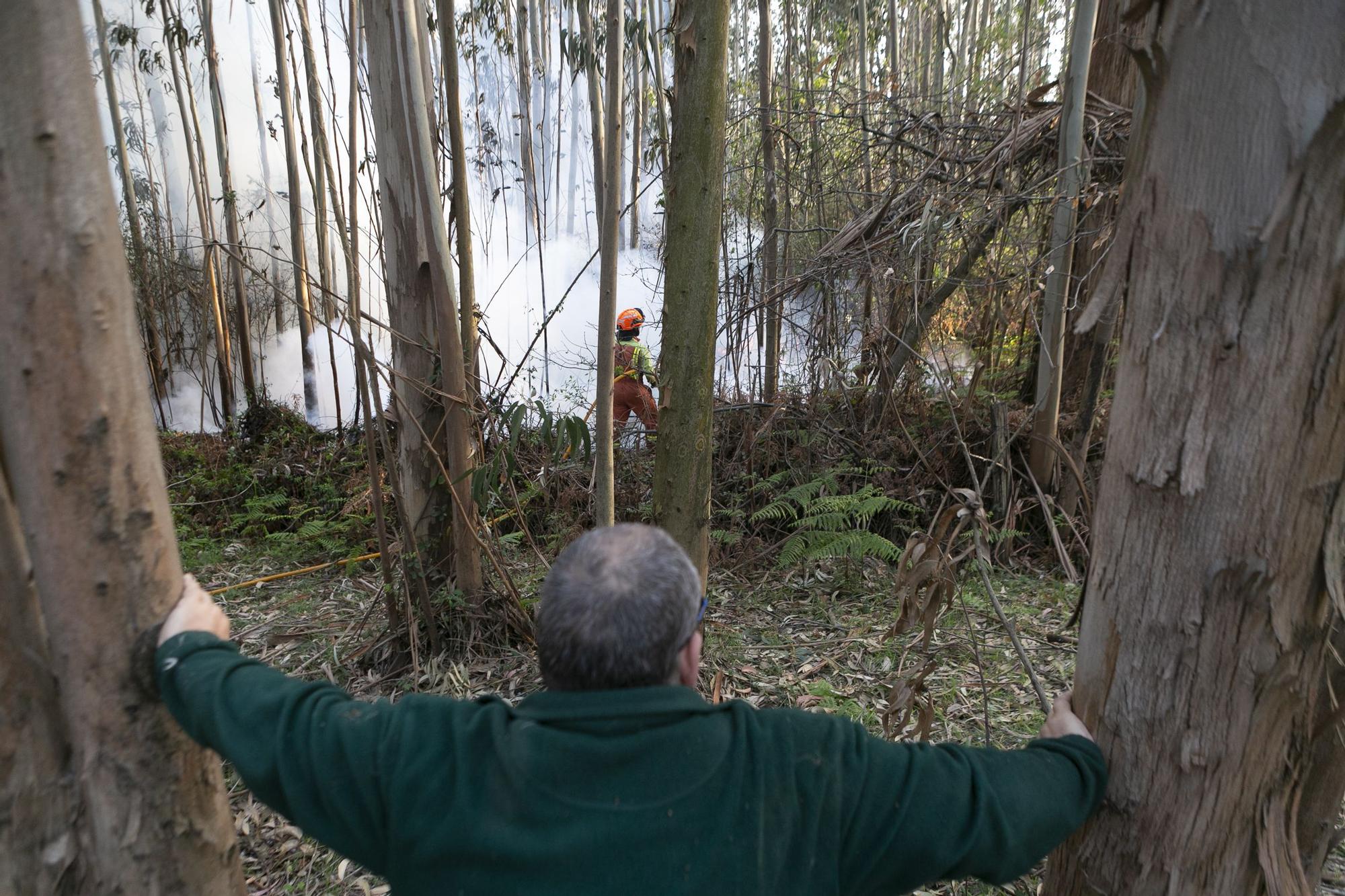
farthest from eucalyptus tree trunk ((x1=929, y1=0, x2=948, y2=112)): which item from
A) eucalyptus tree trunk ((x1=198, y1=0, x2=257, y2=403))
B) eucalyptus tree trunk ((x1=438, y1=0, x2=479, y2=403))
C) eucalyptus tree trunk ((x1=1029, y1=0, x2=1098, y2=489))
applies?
eucalyptus tree trunk ((x1=198, y1=0, x2=257, y2=403))

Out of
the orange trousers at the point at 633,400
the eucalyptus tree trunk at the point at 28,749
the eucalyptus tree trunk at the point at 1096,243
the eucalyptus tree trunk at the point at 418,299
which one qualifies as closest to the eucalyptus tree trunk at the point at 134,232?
the orange trousers at the point at 633,400

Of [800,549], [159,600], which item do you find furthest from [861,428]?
[159,600]

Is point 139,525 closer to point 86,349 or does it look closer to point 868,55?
point 86,349

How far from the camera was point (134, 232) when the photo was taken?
934 cm

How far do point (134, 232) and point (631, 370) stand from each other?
6649 mm

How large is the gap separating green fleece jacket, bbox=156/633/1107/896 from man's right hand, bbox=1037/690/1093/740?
0.54 ft

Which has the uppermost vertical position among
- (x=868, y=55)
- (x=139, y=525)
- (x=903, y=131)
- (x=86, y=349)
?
(x=868, y=55)

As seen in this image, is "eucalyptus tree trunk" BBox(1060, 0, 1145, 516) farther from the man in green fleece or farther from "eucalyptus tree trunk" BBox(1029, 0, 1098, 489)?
the man in green fleece

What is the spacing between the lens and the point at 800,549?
4.84 metres

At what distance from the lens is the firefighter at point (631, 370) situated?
25.4 feet

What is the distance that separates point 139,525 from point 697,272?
7.11 feet

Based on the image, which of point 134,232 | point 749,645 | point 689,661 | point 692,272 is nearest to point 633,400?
point 749,645

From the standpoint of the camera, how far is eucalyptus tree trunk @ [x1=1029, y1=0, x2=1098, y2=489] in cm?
402

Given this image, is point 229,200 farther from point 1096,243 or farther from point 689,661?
point 689,661
